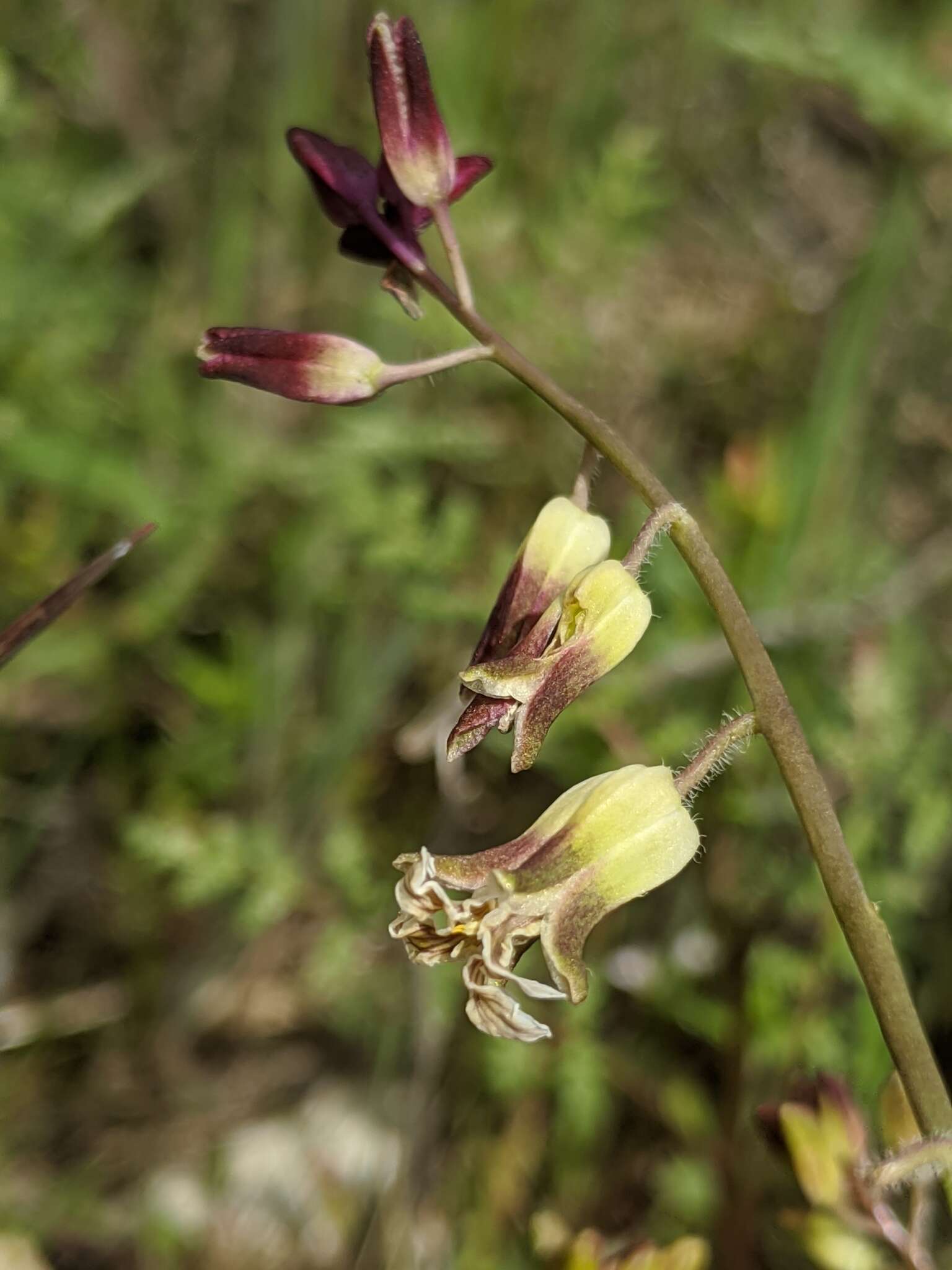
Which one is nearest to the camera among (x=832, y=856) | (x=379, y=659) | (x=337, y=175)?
(x=832, y=856)

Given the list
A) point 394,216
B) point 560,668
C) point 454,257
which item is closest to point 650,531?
point 560,668

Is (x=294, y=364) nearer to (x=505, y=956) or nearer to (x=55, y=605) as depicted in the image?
(x=55, y=605)

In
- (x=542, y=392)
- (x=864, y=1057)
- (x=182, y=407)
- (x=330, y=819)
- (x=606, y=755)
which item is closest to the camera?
(x=542, y=392)

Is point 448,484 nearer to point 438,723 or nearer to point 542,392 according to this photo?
point 438,723

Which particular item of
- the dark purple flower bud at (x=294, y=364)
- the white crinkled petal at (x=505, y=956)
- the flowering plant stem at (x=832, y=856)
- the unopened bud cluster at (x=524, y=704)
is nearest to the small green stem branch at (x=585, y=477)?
the unopened bud cluster at (x=524, y=704)

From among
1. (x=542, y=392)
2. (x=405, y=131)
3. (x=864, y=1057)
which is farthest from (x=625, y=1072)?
(x=405, y=131)

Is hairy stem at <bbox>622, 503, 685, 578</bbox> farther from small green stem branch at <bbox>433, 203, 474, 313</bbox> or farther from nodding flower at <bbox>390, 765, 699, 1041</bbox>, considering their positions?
small green stem branch at <bbox>433, 203, 474, 313</bbox>

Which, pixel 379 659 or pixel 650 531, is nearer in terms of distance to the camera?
pixel 650 531
